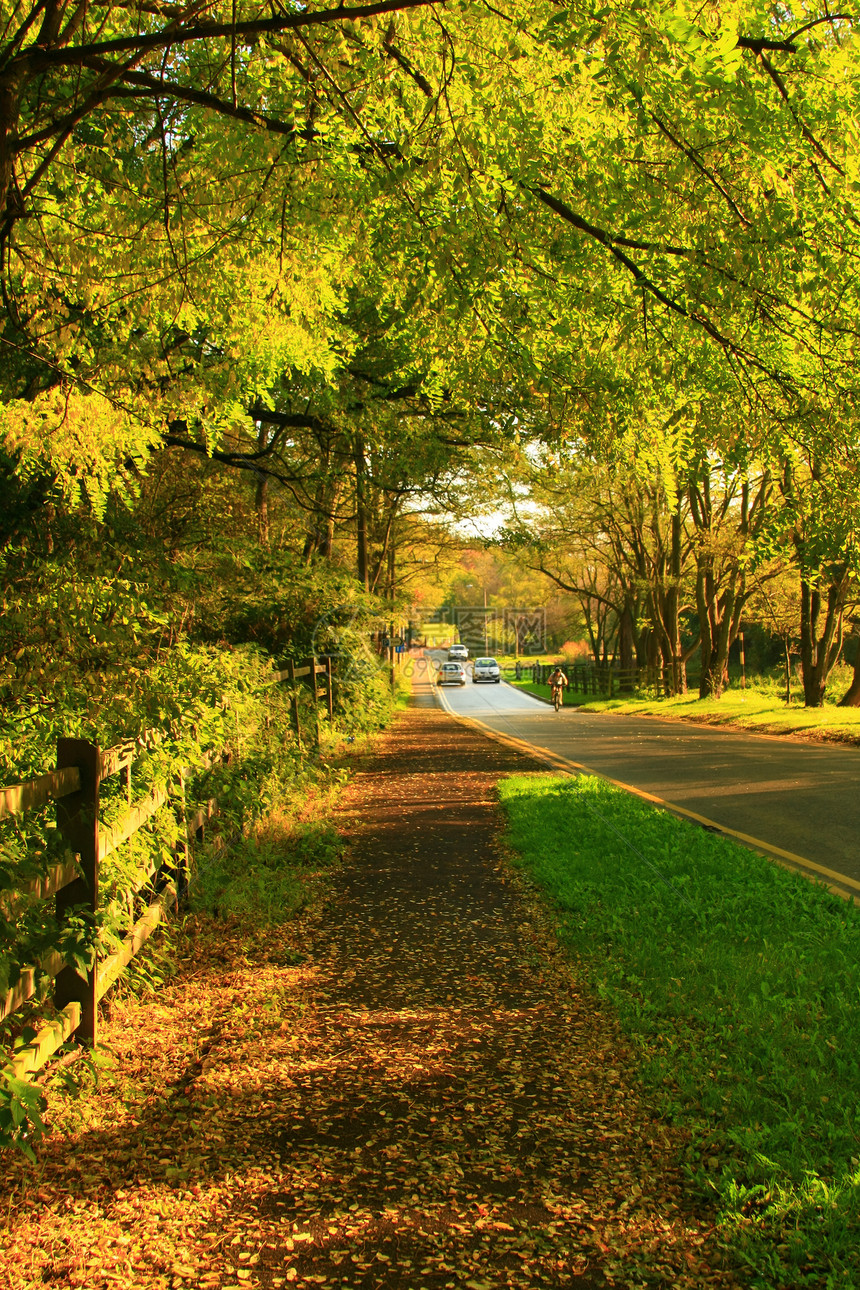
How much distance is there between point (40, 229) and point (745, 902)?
21.0ft

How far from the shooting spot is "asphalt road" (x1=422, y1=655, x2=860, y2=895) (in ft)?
30.0

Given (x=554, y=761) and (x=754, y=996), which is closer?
(x=754, y=996)

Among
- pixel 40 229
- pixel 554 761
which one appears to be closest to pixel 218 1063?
pixel 40 229

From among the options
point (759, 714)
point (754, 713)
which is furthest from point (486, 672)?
point (759, 714)

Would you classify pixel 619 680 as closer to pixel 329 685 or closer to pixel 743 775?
pixel 329 685

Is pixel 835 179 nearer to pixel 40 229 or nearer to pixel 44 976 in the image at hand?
pixel 40 229

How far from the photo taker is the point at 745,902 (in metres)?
6.41

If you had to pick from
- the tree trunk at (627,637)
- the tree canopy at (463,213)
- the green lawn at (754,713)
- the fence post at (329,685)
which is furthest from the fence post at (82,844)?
the tree trunk at (627,637)

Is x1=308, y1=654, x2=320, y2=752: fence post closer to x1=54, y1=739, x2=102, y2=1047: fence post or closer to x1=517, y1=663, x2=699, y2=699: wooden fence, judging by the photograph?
x1=54, y1=739, x2=102, y2=1047: fence post

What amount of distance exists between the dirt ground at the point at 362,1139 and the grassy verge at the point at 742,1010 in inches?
6.7

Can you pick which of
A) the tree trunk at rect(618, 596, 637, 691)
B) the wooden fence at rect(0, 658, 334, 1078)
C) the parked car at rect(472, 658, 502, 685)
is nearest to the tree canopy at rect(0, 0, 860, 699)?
the wooden fence at rect(0, 658, 334, 1078)

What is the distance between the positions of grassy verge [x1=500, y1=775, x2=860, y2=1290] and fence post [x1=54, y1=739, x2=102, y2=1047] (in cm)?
237

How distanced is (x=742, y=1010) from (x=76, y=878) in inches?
121

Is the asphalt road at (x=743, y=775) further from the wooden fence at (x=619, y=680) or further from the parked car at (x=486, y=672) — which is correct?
the parked car at (x=486, y=672)
